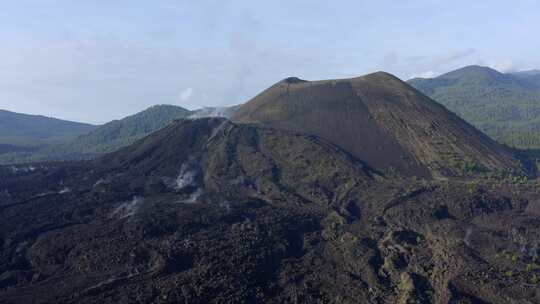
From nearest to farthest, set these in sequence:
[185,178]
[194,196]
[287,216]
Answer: [287,216] → [194,196] → [185,178]

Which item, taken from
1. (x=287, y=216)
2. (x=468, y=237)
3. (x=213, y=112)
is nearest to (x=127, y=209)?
(x=287, y=216)

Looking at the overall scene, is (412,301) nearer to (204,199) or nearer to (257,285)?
(257,285)

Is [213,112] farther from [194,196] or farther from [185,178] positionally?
[194,196]

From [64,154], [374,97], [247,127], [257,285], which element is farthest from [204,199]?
[64,154]

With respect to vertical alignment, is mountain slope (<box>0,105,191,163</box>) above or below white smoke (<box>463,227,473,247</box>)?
above

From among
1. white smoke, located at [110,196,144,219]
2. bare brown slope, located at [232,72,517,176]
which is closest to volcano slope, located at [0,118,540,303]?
white smoke, located at [110,196,144,219]

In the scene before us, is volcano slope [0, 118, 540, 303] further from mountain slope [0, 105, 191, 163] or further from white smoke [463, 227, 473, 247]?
mountain slope [0, 105, 191, 163]
